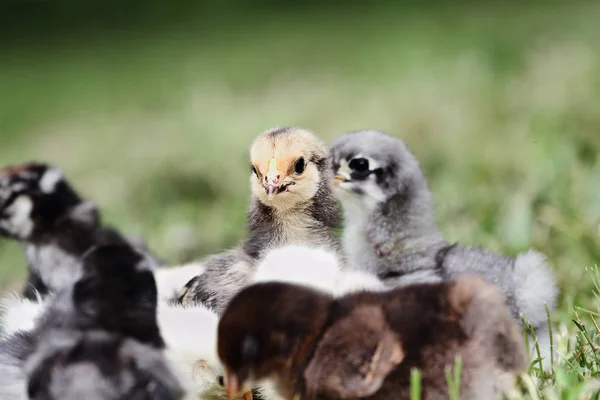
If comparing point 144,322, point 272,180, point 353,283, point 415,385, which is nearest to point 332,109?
point 272,180

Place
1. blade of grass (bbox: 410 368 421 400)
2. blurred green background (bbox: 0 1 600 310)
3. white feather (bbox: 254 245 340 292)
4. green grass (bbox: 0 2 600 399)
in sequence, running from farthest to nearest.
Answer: blurred green background (bbox: 0 1 600 310), green grass (bbox: 0 2 600 399), white feather (bbox: 254 245 340 292), blade of grass (bbox: 410 368 421 400)

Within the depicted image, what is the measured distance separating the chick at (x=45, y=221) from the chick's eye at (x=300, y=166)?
156 cm

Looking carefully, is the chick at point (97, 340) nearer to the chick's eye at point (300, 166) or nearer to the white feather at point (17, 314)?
the white feather at point (17, 314)

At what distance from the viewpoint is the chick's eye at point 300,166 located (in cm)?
282

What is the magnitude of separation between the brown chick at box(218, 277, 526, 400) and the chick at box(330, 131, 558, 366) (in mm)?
837

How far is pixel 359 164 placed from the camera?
126 inches

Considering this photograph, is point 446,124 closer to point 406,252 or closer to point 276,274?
point 406,252

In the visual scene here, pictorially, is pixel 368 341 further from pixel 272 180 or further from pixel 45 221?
pixel 45 221

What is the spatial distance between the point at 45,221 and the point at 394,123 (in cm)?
295

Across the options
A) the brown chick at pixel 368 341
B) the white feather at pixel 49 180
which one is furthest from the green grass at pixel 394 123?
the white feather at pixel 49 180

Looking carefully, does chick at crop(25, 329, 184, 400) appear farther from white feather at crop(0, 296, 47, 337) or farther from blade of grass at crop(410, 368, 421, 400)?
white feather at crop(0, 296, 47, 337)

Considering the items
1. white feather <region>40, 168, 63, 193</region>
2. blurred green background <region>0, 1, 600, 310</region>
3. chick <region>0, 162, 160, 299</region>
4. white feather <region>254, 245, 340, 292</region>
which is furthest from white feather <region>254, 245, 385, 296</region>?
white feather <region>40, 168, 63, 193</region>

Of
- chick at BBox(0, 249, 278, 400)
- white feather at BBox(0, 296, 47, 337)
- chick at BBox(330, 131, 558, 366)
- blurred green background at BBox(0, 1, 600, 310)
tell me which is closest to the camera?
chick at BBox(0, 249, 278, 400)

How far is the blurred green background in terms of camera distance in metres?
4.86
